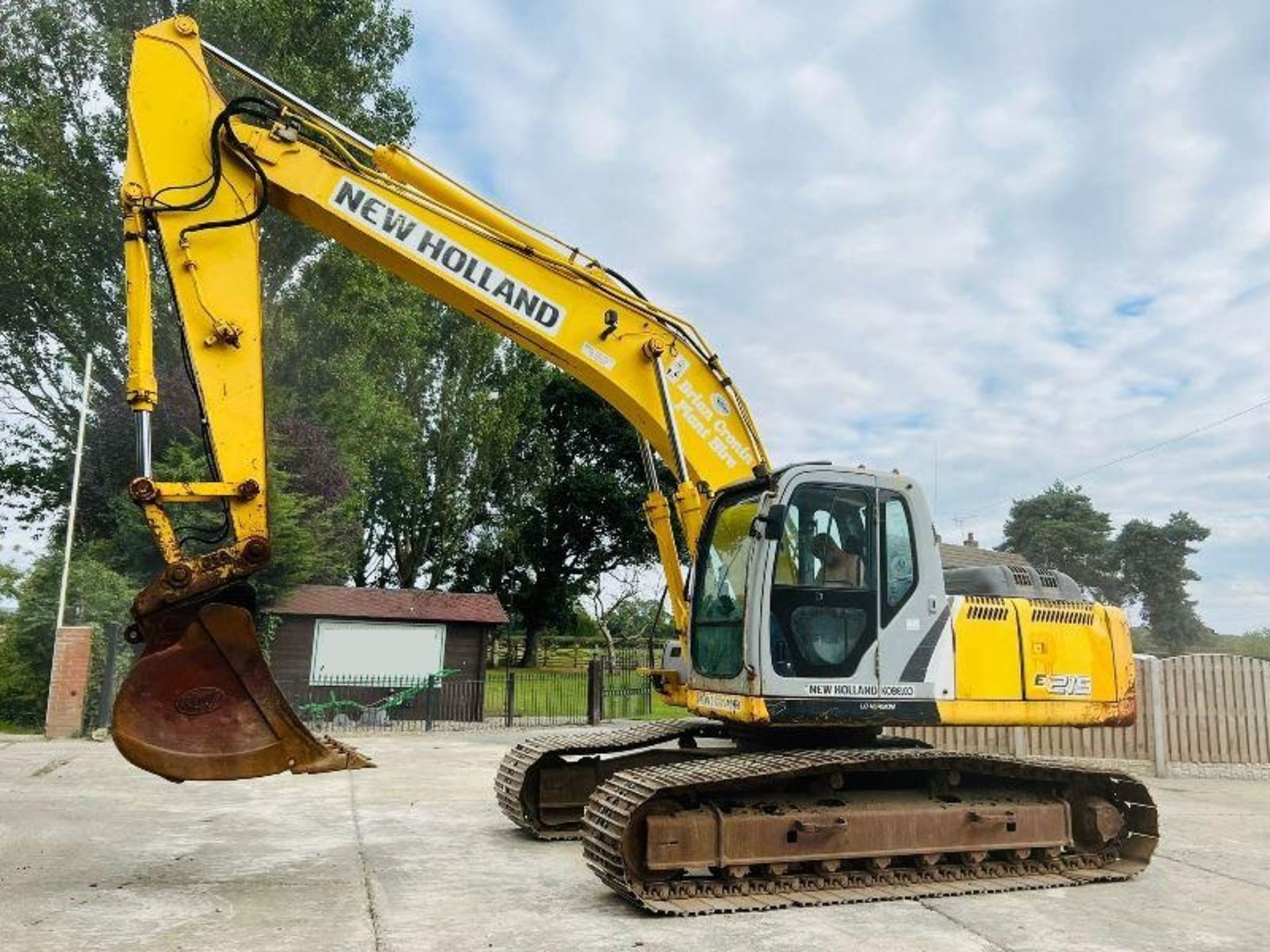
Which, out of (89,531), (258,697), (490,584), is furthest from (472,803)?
(490,584)

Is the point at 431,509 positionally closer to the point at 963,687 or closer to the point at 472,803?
the point at 472,803

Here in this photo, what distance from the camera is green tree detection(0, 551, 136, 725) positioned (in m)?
15.3

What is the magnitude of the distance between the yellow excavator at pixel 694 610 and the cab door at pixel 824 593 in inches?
0.6

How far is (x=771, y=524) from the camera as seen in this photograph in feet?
19.7

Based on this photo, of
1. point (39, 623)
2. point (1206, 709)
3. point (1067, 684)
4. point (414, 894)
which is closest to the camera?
point (414, 894)

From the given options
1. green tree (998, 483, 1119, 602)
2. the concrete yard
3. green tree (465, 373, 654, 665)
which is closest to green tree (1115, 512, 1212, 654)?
green tree (998, 483, 1119, 602)

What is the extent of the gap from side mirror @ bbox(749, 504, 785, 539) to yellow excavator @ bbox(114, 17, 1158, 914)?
0.02 metres

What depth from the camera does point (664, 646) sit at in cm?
744

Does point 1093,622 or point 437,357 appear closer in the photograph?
point 1093,622

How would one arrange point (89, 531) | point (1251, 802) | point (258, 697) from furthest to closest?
1. point (89, 531)
2. point (1251, 802)
3. point (258, 697)

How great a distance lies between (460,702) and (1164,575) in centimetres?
4848

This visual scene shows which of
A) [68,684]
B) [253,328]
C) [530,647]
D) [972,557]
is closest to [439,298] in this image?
[253,328]

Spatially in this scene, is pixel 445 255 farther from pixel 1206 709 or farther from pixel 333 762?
pixel 1206 709

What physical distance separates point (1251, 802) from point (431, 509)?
2669 centimetres
